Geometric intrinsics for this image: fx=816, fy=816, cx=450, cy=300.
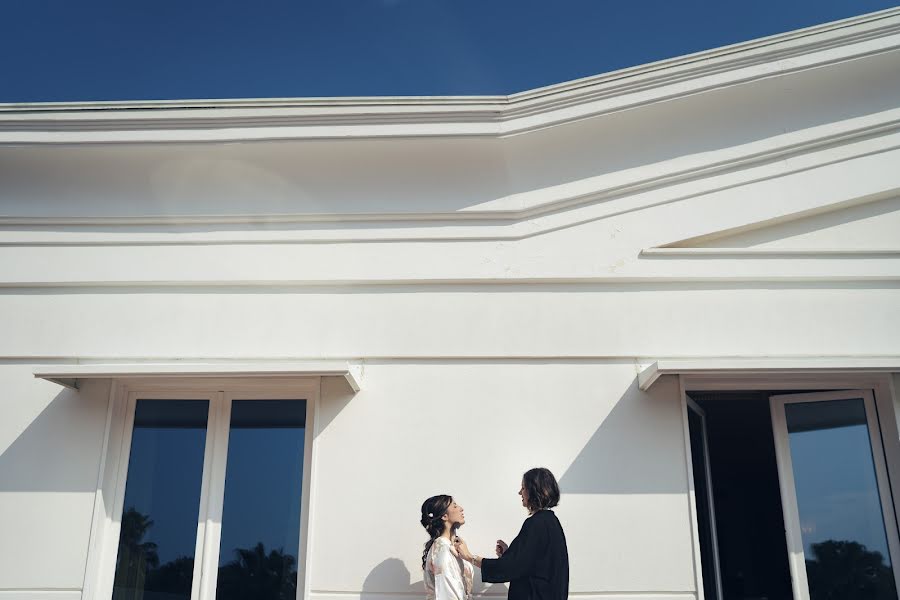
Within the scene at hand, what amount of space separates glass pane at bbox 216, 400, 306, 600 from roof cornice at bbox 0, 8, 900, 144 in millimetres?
1744

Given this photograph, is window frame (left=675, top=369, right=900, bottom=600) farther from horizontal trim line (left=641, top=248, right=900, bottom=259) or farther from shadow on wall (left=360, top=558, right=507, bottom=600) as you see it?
shadow on wall (left=360, top=558, right=507, bottom=600)

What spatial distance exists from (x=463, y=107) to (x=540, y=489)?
2354 mm

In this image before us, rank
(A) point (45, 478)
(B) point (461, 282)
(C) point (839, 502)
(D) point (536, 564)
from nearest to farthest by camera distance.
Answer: (D) point (536, 564), (A) point (45, 478), (C) point (839, 502), (B) point (461, 282)

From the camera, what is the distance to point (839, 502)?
4.92 metres

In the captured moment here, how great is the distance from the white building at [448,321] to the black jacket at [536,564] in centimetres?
43

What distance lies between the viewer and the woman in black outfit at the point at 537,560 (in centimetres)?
406

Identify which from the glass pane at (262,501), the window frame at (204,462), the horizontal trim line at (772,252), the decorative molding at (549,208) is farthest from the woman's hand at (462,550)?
the horizontal trim line at (772,252)

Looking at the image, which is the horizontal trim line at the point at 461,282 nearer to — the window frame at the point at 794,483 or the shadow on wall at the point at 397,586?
the window frame at the point at 794,483

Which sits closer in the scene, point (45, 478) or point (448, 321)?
point (45, 478)

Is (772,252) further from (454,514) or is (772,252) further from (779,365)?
(454,514)

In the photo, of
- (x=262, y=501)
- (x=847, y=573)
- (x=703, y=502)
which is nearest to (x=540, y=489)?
(x=703, y=502)

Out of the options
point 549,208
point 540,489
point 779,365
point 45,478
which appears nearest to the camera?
point 540,489

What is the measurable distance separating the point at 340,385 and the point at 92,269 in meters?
1.78

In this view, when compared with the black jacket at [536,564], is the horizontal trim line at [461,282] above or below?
above
